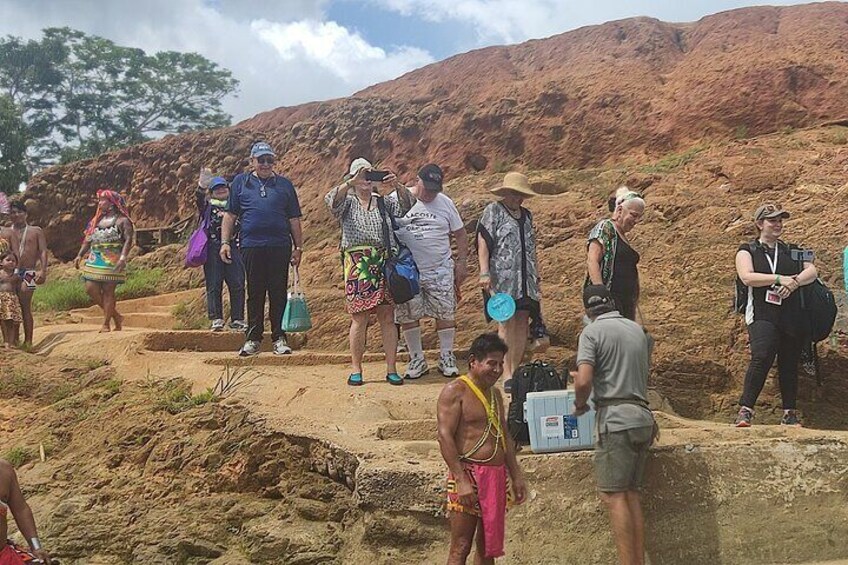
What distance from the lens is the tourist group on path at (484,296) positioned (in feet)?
11.3

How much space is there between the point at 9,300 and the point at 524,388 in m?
5.55

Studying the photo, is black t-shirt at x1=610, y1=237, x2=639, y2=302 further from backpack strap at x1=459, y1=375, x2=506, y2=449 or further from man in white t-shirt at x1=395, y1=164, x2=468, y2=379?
backpack strap at x1=459, y1=375, x2=506, y2=449

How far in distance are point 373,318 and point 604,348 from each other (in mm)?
4881

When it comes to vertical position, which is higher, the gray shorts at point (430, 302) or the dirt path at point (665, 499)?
the gray shorts at point (430, 302)

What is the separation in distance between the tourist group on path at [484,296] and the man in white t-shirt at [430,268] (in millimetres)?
11

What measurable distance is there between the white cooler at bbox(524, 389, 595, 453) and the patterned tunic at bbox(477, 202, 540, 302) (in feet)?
4.79

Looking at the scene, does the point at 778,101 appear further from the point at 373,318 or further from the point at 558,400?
the point at 558,400

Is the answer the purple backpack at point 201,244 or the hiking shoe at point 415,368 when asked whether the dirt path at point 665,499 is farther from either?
the purple backpack at point 201,244

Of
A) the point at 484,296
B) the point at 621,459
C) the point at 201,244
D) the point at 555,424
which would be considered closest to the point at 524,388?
the point at 555,424

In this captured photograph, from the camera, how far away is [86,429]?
18.7ft

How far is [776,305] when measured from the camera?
5262 millimetres

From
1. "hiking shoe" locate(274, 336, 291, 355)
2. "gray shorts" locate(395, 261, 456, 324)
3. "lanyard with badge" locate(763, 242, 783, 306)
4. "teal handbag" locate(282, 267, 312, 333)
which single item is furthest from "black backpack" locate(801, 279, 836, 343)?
"hiking shoe" locate(274, 336, 291, 355)

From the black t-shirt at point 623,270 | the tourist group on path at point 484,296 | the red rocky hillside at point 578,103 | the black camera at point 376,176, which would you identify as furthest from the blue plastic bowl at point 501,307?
the red rocky hillside at point 578,103

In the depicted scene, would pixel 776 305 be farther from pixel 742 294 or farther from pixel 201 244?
pixel 201 244
